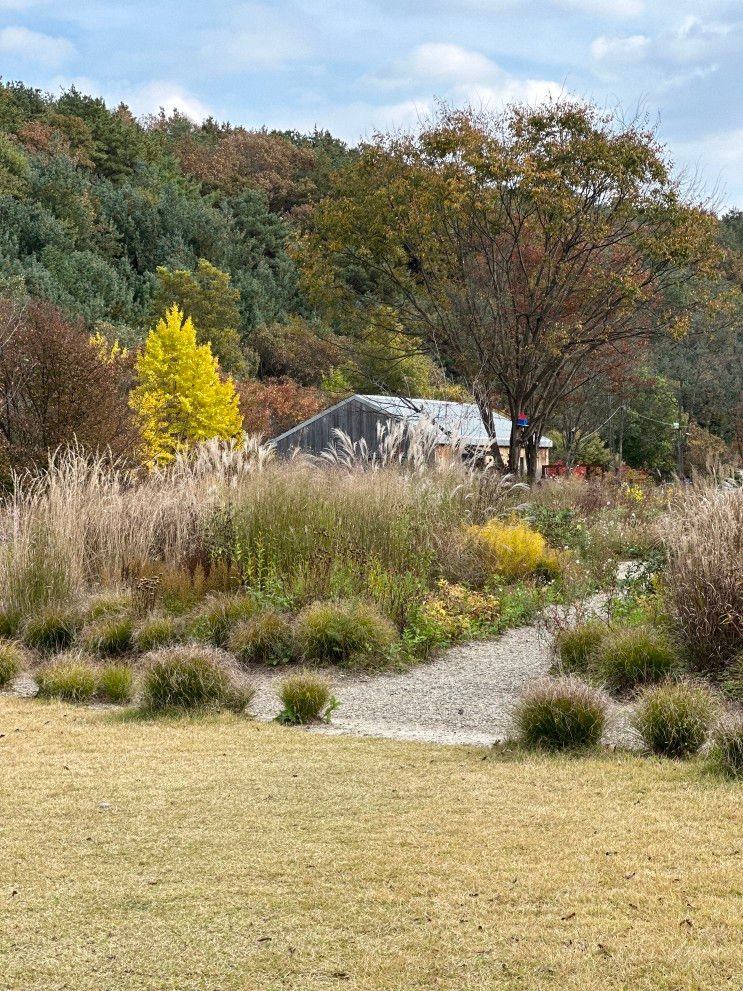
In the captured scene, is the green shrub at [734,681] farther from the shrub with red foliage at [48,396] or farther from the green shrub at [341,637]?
the shrub with red foliage at [48,396]

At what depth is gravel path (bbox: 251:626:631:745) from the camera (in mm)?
6305

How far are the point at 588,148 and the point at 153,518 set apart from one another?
10.4 m

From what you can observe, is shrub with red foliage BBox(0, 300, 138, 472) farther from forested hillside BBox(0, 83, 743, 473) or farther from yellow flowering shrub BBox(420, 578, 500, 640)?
yellow flowering shrub BBox(420, 578, 500, 640)

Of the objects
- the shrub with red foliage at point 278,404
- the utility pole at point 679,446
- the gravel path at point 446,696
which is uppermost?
the shrub with red foliage at point 278,404

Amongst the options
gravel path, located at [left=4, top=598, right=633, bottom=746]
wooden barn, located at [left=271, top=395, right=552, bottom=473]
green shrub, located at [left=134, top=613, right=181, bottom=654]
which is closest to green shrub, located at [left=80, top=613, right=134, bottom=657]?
green shrub, located at [left=134, top=613, right=181, bottom=654]

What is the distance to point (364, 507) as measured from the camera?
32.5ft

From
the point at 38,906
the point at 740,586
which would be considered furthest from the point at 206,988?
the point at 740,586

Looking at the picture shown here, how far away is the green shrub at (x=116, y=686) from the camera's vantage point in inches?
278

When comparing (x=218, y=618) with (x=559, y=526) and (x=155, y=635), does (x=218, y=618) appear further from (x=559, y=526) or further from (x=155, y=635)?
(x=559, y=526)

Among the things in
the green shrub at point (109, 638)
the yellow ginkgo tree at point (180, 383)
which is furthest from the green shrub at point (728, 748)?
the yellow ginkgo tree at point (180, 383)

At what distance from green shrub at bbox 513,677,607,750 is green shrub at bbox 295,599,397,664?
2.61 metres

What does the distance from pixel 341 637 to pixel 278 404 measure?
30603mm

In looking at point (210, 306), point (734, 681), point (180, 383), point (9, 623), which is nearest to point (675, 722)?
point (734, 681)

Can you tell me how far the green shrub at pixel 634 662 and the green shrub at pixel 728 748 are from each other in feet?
5.22
